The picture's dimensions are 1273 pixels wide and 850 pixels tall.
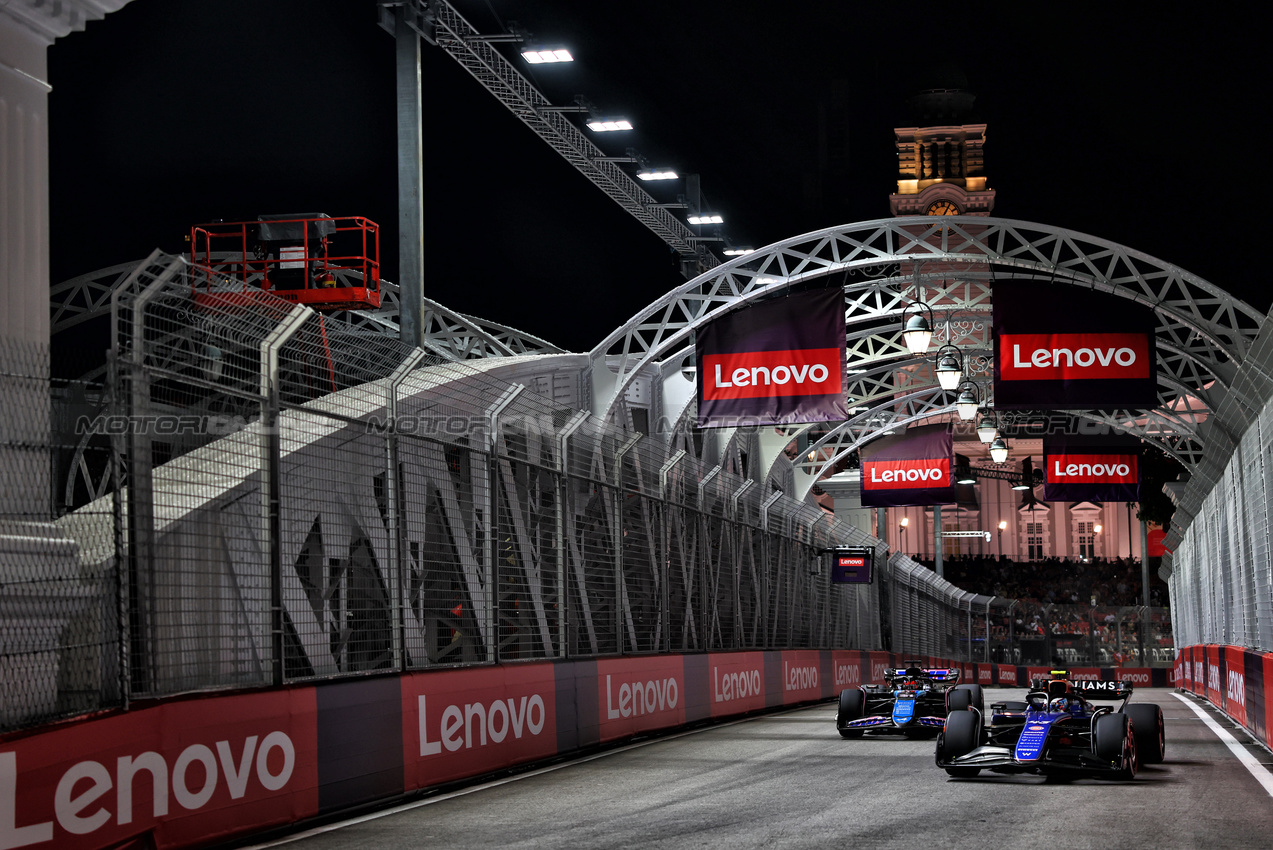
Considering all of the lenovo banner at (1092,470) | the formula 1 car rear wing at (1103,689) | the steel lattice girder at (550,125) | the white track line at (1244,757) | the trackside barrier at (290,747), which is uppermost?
the steel lattice girder at (550,125)

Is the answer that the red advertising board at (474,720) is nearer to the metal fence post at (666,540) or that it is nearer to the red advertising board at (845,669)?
the metal fence post at (666,540)

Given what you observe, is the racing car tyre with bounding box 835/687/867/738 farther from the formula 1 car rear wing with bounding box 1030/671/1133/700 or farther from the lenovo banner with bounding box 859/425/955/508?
the lenovo banner with bounding box 859/425/955/508

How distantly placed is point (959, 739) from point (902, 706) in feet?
13.7

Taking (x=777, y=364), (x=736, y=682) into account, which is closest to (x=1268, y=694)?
(x=736, y=682)

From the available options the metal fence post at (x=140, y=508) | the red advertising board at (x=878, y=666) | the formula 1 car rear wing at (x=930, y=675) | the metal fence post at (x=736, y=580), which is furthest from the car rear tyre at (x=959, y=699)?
the red advertising board at (x=878, y=666)

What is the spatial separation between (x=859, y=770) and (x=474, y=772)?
10.5 feet

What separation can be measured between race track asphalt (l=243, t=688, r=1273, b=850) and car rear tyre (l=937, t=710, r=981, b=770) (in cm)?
22

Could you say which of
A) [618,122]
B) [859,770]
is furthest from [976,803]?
[618,122]

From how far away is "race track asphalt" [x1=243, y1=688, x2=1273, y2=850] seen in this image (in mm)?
7879

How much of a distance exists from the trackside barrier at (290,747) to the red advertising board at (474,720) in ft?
0.05

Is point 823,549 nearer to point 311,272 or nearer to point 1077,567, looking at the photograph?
point 311,272

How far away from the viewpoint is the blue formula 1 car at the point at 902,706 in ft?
50.3

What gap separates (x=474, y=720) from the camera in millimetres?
11266

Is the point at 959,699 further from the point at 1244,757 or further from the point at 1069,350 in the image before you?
the point at 1069,350
